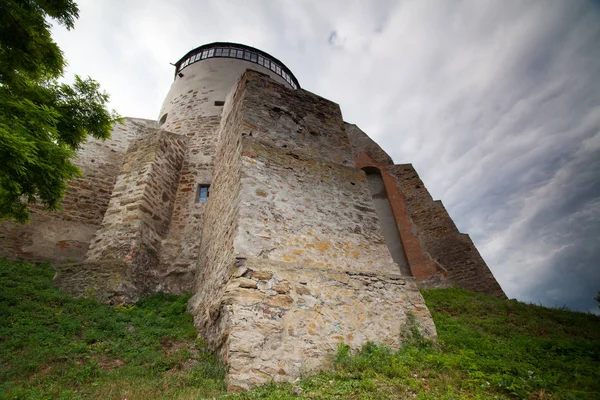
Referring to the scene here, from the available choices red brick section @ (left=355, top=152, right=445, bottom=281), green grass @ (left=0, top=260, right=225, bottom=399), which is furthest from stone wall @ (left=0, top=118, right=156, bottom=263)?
red brick section @ (left=355, top=152, right=445, bottom=281)

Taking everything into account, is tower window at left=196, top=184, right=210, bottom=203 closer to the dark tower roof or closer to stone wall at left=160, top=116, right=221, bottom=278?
stone wall at left=160, top=116, right=221, bottom=278

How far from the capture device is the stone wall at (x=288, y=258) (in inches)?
151

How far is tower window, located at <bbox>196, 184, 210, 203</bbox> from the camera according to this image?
9.46m

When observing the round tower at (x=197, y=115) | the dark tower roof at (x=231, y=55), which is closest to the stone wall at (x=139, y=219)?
the round tower at (x=197, y=115)

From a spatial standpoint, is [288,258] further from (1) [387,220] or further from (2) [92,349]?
(1) [387,220]

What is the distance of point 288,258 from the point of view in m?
4.72

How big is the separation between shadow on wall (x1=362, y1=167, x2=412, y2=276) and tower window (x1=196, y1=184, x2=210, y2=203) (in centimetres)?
636

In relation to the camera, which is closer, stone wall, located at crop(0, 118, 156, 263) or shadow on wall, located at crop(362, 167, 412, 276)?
stone wall, located at crop(0, 118, 156, 263)

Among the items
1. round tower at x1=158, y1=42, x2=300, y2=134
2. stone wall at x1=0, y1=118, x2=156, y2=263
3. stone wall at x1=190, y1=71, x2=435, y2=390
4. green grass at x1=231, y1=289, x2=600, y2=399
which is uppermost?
round tower at x1=158, y1=42, x2=300, y2=134

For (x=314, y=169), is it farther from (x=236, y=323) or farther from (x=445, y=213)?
(x=445, y=213)

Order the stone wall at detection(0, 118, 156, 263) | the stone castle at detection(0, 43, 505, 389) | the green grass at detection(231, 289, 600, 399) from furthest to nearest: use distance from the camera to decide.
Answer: the stone wall at detection(0, 118, 156, 263) < the stone castle at detection(0, 43, 505, 389) < the green grass at detection(231, 289, 600, 399)

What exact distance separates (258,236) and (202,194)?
560 centimetres

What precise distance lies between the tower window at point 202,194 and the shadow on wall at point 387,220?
20.9 ft

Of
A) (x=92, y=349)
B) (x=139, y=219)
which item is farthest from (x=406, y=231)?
(x=92, y=349)
